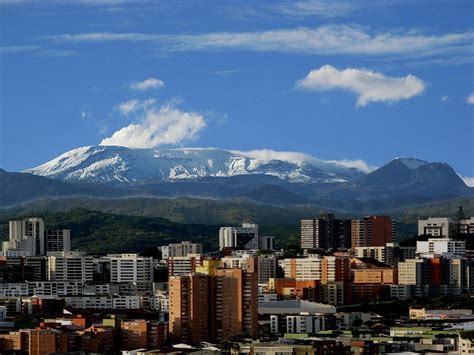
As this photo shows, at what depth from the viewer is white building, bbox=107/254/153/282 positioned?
48969 millimetres

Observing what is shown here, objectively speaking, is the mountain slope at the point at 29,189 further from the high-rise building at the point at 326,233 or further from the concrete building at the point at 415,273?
the concrete building at the point at 415,273

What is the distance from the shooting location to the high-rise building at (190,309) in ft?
108

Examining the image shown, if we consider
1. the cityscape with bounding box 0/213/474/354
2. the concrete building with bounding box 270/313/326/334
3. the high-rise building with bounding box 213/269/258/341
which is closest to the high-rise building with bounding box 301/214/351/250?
the cityscape with bounding box 0/213/474/354

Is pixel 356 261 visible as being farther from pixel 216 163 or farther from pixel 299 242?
pixel 216 163

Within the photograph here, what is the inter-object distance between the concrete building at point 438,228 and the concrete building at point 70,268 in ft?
55.2

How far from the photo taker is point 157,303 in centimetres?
4081

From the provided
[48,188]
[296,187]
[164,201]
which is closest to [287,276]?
[164,201]

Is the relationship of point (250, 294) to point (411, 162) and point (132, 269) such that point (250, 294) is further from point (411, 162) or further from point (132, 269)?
point (411, 162)

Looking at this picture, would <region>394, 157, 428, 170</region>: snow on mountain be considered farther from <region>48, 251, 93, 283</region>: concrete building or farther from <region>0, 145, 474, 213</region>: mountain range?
<region>48, 251, 93, 283</region>: concrete building

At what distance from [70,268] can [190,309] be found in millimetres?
15505

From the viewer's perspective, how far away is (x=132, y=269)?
49.2m

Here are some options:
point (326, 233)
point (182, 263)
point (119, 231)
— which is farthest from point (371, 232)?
point (182, 263)

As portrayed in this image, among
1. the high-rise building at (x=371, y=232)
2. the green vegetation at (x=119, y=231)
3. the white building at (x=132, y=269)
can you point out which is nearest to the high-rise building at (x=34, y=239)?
the green vegetation at (x=119, y=231)

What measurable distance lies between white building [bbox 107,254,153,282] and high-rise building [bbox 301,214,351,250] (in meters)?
12.2
